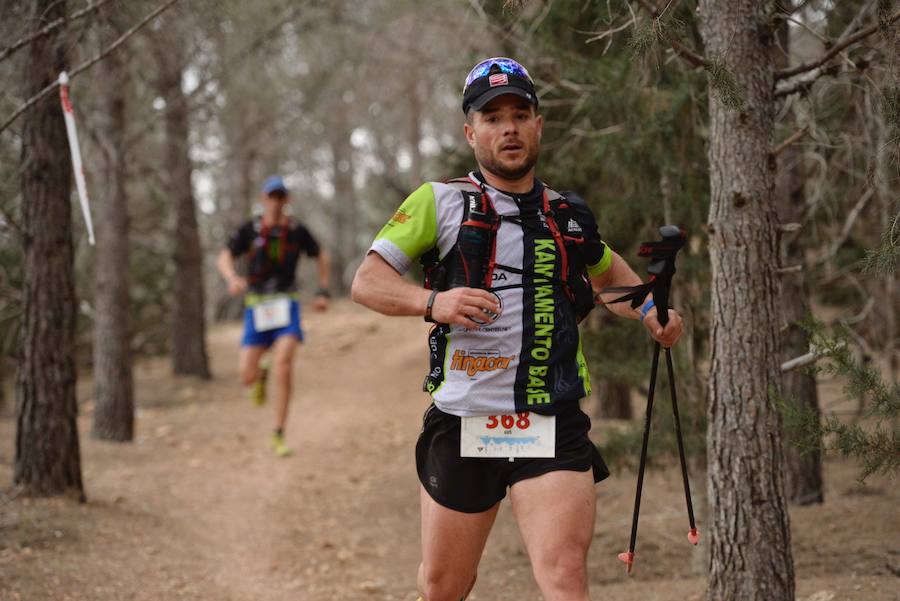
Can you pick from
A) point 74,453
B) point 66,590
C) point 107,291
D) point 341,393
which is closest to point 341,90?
point 341,393

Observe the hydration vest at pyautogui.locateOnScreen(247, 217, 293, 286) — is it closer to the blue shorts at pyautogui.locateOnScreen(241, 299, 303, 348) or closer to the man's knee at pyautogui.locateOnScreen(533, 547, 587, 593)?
the blue shorts at pyautogui.locateOnScreen(241, 299, 303, 348)

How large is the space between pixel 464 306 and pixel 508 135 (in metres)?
0.71

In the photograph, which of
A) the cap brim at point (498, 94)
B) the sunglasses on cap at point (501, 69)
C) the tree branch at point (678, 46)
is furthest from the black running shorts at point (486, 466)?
the tree branch at point (678, 46)

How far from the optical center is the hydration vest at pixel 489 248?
3.06 meters

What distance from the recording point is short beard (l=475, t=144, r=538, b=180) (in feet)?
10.3

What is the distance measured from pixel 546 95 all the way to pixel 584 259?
421cm

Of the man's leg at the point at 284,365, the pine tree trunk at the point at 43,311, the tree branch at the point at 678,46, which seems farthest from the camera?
the man's leg at the point at 284,365

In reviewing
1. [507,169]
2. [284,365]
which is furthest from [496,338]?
[284,365]

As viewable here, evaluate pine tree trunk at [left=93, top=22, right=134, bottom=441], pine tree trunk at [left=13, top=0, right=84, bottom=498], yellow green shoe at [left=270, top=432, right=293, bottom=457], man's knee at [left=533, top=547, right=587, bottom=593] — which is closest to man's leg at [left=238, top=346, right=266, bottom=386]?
yellow green shoe at [left=270, top=432, right=293, bottom=457]

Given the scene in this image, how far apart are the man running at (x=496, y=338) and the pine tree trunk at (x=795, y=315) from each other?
323 centimetres

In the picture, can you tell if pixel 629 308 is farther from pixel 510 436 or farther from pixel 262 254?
pixel 262 254

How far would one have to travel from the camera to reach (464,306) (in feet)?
9.24

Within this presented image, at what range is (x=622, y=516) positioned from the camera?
273 inches

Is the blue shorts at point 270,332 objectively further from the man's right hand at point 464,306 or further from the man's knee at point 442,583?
the man's right hand at point 464,306
